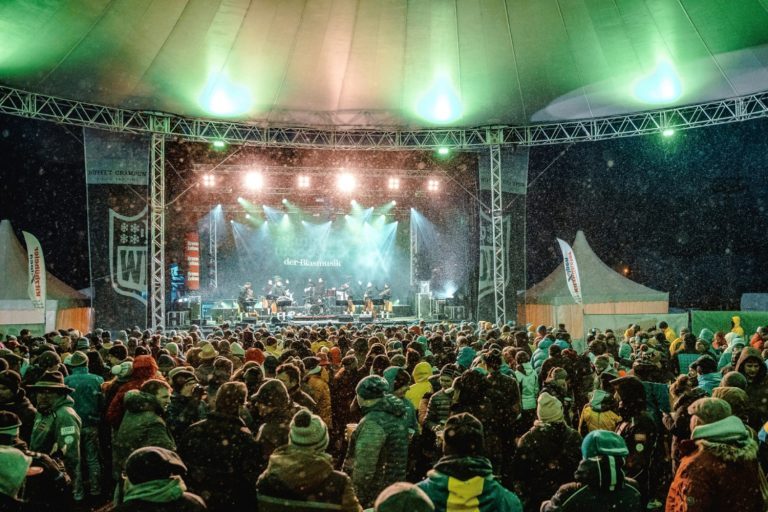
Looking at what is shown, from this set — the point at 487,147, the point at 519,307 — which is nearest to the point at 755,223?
the point at 519,307

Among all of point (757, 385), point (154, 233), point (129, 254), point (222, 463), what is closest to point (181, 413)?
point (222, 463)

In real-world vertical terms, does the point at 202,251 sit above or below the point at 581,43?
below

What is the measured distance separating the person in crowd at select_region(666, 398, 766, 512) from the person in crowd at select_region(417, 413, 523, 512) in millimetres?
914

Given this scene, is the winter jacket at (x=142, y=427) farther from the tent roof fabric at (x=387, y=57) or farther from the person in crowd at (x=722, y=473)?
the tent roof fabric at (x=387, y=57)

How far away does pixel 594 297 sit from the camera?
16.1 meters

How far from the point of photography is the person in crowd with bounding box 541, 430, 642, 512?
2.37m

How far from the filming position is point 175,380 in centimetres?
394

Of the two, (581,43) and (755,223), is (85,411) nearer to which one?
(581,43)

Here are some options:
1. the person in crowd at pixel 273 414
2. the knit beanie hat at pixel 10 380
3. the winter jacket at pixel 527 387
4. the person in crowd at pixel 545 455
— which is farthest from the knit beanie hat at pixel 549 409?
the knit beanie hat at pixel 10 380

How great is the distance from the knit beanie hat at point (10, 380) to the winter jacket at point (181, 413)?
3.00 feet

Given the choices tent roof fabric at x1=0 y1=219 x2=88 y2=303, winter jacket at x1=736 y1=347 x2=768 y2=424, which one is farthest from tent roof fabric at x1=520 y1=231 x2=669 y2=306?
tent roof fabric at x1=0 y1=219 x2=88 y2=303

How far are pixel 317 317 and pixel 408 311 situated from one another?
3.11 metres

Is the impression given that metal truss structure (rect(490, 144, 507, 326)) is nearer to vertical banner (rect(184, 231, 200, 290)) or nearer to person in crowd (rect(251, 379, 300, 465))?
vertical banner (rect(184, 231, 200, 290))

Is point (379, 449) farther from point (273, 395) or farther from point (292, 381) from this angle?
point (292, 381)
